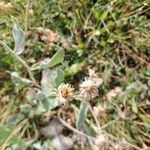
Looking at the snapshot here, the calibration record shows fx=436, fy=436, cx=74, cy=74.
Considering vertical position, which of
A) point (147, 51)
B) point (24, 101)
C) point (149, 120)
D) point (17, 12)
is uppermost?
point (17, 12)

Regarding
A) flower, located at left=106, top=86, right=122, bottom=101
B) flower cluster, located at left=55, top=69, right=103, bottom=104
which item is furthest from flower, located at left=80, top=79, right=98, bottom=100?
flower, located at left=106, top=86, right=122, bottom=101

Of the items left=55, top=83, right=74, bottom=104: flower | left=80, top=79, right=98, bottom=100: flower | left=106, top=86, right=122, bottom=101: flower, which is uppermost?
left=55, top=83, right=74, bottom=104: flower

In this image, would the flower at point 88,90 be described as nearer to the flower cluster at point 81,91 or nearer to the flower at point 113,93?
the flower cluster at point 81,91

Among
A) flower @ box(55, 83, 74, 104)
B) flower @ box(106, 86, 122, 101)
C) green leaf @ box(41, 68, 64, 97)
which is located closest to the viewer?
flower @ box(55, 83, 74, 104)

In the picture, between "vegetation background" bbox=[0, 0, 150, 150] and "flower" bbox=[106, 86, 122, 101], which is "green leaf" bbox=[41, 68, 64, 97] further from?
"flower" bbox=[106, 86, 122, 101]

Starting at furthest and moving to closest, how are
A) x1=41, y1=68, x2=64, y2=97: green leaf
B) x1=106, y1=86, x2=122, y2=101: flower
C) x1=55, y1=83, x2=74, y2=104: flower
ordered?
x1=106, y1=86, x2=122, y2=101: flower < x1=41, y1=68, x2=64, y2=97: green leaf < x1=55, y1=83, x2=74, y2=104: flower

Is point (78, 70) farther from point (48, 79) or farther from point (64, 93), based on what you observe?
point (64, 93)

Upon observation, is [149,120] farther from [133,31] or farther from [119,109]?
[133,31]

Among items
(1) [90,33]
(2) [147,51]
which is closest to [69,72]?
(1) [90,33]
